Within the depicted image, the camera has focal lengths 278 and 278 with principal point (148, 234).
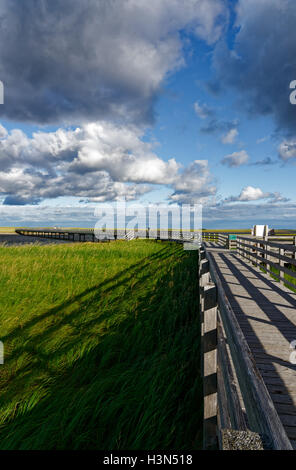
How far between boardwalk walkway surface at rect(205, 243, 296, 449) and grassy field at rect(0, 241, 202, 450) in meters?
1.15

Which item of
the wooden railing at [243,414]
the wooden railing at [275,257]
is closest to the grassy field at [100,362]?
the wooden railing at [243,414]

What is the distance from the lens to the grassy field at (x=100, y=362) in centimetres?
394

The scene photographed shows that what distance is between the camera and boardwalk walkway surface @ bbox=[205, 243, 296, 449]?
10.3 feet

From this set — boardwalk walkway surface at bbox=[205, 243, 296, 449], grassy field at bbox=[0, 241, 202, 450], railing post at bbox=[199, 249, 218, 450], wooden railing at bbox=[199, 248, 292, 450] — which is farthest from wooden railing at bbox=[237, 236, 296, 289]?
wooden railing at bbox=[199, 248, 292, 450]

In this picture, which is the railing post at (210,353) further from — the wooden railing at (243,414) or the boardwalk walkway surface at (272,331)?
the boardwalk walkway surface at (272,331)

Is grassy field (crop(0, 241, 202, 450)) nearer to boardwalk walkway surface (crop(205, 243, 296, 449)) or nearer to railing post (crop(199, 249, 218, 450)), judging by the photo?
railing post (crop(199, 249, 218, 450))

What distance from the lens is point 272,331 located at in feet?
17.3

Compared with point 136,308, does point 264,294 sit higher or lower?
higher
